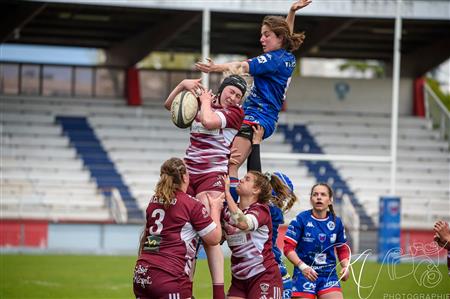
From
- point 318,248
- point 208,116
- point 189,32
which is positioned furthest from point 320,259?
point 189,32

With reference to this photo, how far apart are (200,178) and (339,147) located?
18.5m

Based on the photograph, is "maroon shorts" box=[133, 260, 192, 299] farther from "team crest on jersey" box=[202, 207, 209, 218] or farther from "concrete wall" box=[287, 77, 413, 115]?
"concrete wall" box=[287, 77, 413, 115]

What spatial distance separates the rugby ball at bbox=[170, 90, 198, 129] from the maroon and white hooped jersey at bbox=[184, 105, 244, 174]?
0.13 metres

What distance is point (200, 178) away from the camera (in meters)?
9.09

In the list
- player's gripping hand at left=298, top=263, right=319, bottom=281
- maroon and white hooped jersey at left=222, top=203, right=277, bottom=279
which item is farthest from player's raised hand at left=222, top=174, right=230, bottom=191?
player's gripping hand at left=298, top=263, right=319, bottom=281

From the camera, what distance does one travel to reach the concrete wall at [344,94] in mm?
29234

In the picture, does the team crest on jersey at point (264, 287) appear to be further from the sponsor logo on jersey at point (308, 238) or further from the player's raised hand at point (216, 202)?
the sponsor logo on jersey at point (308, 238)

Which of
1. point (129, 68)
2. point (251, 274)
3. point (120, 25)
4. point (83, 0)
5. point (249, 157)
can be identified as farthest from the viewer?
point (129, 68)

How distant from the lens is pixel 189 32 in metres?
27.2

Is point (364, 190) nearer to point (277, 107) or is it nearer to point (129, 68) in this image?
point (129, 68)

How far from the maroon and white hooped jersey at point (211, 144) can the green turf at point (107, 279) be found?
105 inches

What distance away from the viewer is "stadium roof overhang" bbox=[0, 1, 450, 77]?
2423cm

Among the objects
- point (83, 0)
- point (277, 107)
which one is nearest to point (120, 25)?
point (83, 0)

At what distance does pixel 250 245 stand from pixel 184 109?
128 cm
